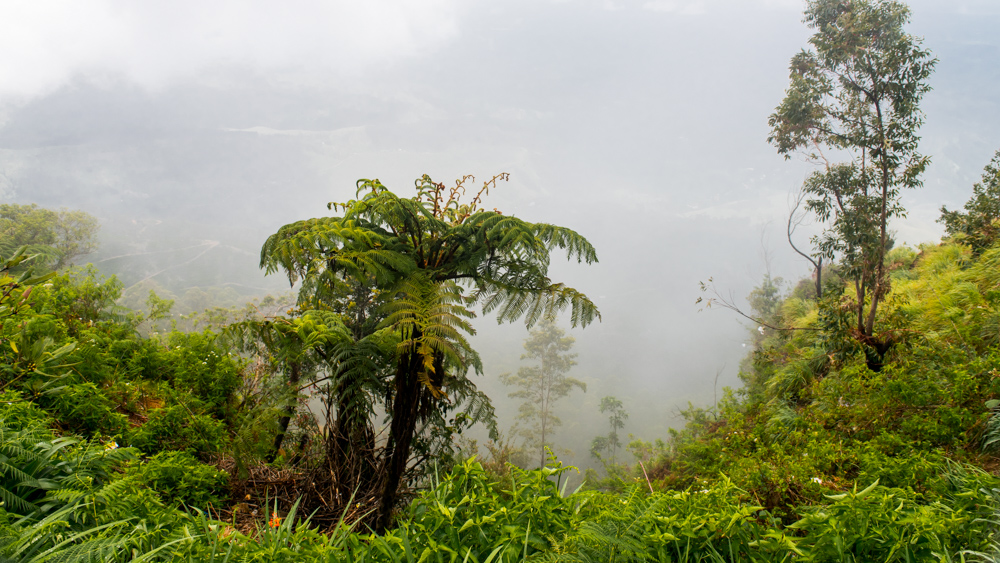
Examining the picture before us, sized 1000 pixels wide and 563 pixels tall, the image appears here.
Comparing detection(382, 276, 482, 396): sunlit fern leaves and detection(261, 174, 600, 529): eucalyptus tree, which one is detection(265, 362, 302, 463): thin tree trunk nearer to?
detection(261, 174, 600, 529): eucalyptus tree

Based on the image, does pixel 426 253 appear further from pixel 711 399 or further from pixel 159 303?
pixel 711 399

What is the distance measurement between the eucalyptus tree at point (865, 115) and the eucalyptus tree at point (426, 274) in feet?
11.9

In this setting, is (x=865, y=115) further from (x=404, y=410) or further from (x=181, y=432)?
(x=181, y=432)

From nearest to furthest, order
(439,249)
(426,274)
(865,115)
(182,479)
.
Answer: (182,479), (426,274), (439,249), (865,115)

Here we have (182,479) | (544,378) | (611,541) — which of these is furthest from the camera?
(544,378)

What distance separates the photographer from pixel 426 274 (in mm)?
2320

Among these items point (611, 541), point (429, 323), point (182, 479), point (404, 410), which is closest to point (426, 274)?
point (429, 323)

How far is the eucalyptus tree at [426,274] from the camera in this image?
2.07 meters

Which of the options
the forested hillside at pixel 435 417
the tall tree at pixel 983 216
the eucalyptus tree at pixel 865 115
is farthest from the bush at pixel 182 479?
the tall tree at pixel 983 216

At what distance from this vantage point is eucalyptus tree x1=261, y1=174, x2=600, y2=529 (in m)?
2.07

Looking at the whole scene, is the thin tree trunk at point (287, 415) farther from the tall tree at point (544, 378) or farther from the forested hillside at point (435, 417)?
the tall tree at point (544, 378)

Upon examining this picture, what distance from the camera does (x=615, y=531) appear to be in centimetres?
98

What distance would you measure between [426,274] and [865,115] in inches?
216

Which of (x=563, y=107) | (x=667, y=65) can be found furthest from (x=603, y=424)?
(x=667, y=65)
